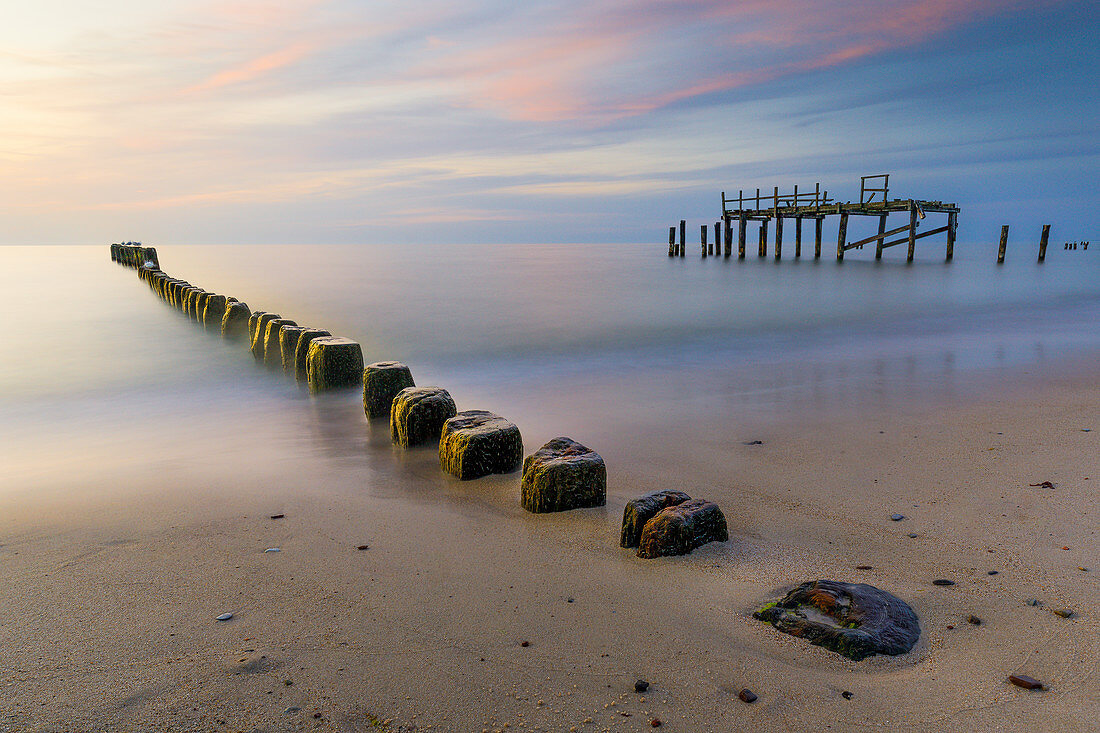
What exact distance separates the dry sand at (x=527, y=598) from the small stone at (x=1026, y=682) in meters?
0.04

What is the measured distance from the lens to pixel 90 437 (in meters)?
6.16

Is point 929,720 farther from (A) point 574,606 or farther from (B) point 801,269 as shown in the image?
(B) point 801,269

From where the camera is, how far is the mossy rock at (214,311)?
13.6 metres

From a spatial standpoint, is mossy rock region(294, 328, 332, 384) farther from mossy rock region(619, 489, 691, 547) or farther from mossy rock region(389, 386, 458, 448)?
mossy rock region(619, 489, 691, 547)

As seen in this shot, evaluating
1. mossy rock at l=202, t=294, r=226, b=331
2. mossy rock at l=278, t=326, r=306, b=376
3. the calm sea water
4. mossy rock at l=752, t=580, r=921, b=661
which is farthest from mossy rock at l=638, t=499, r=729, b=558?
mossy rock at l=202, t=294, r=226, b=331

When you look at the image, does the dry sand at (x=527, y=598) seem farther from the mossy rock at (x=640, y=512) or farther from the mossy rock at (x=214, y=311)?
A: the mossy rock at (x=214, y=311)

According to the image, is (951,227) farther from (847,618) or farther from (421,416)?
(847,618)

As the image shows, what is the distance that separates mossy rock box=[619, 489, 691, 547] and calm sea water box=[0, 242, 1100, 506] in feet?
7.25

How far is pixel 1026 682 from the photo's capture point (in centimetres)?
204

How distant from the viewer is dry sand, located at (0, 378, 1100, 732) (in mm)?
2029

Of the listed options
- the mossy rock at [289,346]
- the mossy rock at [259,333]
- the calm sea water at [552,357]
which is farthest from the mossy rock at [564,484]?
the mossy rock at [259,333]

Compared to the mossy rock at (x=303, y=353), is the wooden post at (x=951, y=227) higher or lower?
higher

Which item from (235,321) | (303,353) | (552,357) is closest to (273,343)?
(303,353)

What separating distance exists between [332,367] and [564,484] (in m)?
4.42
